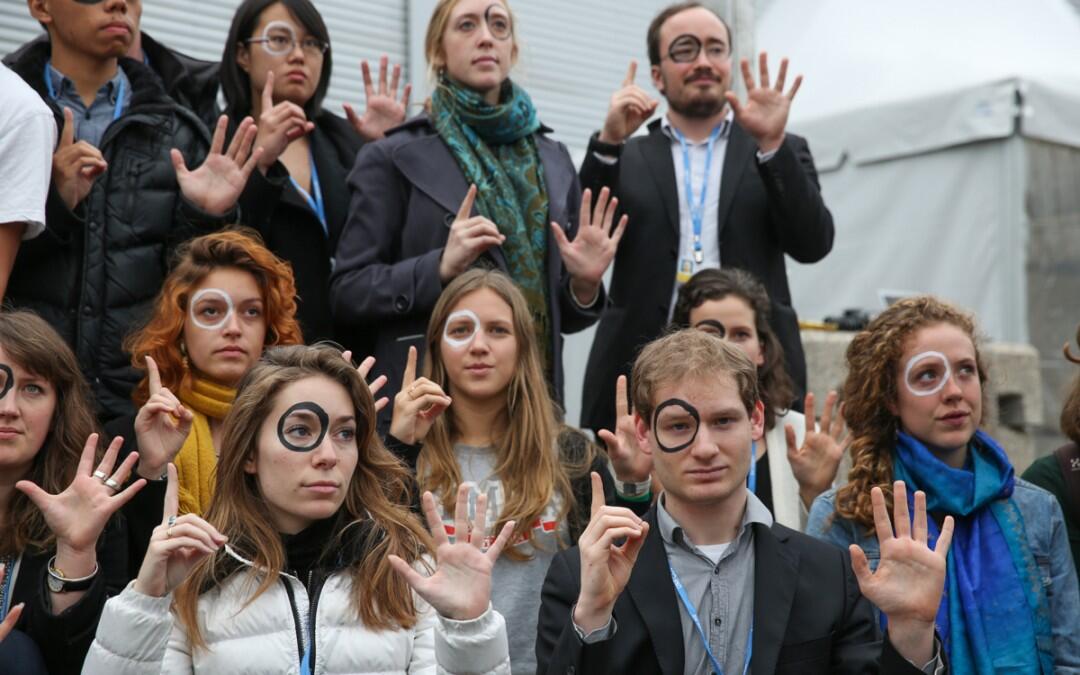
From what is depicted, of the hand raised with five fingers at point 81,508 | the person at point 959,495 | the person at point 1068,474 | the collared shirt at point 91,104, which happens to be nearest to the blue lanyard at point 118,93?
the collared shirt at point 91,104

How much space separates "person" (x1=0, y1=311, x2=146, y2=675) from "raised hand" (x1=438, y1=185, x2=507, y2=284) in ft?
4.27

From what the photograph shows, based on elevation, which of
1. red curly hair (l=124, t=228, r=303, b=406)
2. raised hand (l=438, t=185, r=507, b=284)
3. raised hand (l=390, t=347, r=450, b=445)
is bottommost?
raised hand (l=390, t=347, r=450, b=445)

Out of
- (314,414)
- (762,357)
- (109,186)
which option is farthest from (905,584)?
(109,186)

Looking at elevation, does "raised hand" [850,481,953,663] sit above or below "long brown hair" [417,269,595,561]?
below

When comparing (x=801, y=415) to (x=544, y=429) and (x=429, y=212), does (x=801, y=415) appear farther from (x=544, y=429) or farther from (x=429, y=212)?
(x=429, y=212)

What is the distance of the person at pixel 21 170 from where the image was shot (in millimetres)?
4684

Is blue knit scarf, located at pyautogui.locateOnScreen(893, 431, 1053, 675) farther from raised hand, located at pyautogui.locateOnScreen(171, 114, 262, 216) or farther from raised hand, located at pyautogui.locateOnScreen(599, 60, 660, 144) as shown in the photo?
raised hand, located at pyautogui.locateOnScreen(171, 114, 262, 216)

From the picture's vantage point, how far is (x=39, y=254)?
495 cm

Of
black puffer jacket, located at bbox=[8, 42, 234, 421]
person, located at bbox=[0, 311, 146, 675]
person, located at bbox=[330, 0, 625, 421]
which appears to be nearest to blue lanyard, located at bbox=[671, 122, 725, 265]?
person, located at bbox=[330, 0, 625, 421]

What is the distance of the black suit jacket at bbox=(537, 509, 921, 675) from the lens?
3.79m

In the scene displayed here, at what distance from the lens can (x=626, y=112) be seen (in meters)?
5.65

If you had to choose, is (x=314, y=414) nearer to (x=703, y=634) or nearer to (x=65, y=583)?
(x=65, y=583)

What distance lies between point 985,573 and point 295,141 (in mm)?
2987

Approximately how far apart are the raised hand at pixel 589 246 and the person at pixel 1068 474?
5.40 ft
